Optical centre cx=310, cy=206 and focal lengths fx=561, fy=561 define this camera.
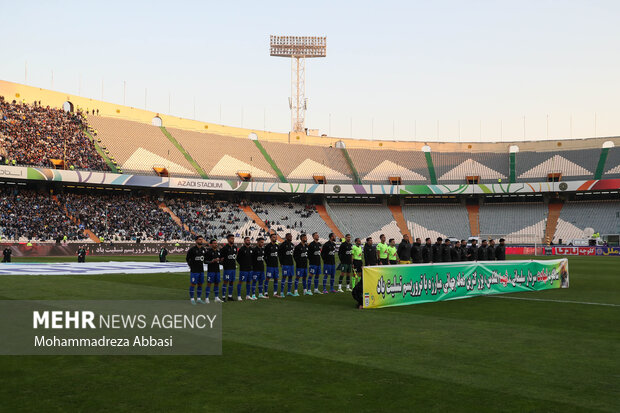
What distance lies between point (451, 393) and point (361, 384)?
120cm

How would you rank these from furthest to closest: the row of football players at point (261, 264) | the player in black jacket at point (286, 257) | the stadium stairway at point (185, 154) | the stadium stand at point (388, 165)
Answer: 1. the stadium stand at point (388, 165)
2. the stadium stairway at point (185, 154)
3. the player in black jacket at point (286, 257)
4. the row of football players at point (261, 264)

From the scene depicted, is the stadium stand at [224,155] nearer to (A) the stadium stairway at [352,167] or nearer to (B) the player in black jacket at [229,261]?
(A) the stadium stairway at [352,167]

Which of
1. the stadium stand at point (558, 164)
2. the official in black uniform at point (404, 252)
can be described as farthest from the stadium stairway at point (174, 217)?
the stadium stand at point (558, 164)

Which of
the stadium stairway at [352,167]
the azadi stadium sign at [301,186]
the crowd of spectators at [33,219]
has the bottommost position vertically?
the crowd of spectators at [33,219]

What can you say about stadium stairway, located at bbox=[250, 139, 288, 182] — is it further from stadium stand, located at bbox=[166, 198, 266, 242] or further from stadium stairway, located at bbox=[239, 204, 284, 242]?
stadium stand, located at bbox=[166, 198, 266, 242]

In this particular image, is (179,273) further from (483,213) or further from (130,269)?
(483,213)

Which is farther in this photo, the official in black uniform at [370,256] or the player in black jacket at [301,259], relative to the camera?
the official in black uniform at [370,256]

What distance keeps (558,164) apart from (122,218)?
56.6m

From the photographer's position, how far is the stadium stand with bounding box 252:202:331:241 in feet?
217

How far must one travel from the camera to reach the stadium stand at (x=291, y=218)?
217 ft

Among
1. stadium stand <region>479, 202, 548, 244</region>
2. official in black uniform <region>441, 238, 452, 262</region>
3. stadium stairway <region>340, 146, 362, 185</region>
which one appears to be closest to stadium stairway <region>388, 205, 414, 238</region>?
stadium stairway <region>340, 146, 362, 185</region>

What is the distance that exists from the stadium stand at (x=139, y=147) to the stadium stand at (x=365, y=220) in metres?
19.2

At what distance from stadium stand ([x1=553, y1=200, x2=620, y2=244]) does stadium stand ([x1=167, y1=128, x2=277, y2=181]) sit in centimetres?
3603

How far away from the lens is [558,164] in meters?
76.2
